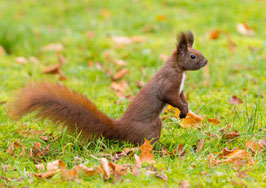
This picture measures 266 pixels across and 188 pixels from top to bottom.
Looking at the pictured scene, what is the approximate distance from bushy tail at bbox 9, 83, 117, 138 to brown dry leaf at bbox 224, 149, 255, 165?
0.86m

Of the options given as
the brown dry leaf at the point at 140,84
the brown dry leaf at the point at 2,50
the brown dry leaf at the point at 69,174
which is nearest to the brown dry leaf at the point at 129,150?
the brown dry leaf at the point at 69,174

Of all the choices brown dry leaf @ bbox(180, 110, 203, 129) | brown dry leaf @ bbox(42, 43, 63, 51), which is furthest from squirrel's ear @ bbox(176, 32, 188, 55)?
brown dry leaf @ bbox(42, 43, 63, 51)

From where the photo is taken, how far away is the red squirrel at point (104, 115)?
106 inches

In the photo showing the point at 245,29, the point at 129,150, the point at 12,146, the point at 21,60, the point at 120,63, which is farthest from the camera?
the point at 245,29

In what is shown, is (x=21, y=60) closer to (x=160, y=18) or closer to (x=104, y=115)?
(x=160, y=18)

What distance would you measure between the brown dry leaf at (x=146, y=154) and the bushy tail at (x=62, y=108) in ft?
1.01

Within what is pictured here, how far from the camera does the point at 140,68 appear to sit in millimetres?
4863

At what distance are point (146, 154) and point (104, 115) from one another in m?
0.47

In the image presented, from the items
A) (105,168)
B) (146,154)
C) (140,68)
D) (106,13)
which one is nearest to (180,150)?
(146,154)

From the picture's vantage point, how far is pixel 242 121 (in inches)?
129

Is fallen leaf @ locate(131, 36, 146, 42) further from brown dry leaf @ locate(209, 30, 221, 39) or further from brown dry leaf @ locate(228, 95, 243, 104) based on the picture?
brown dry leaf @ locate(228, 95, 243, 104)

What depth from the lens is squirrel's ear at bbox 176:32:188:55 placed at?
119 inches

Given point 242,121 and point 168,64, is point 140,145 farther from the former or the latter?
point 242,121

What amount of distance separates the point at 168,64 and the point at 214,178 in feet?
3.67
